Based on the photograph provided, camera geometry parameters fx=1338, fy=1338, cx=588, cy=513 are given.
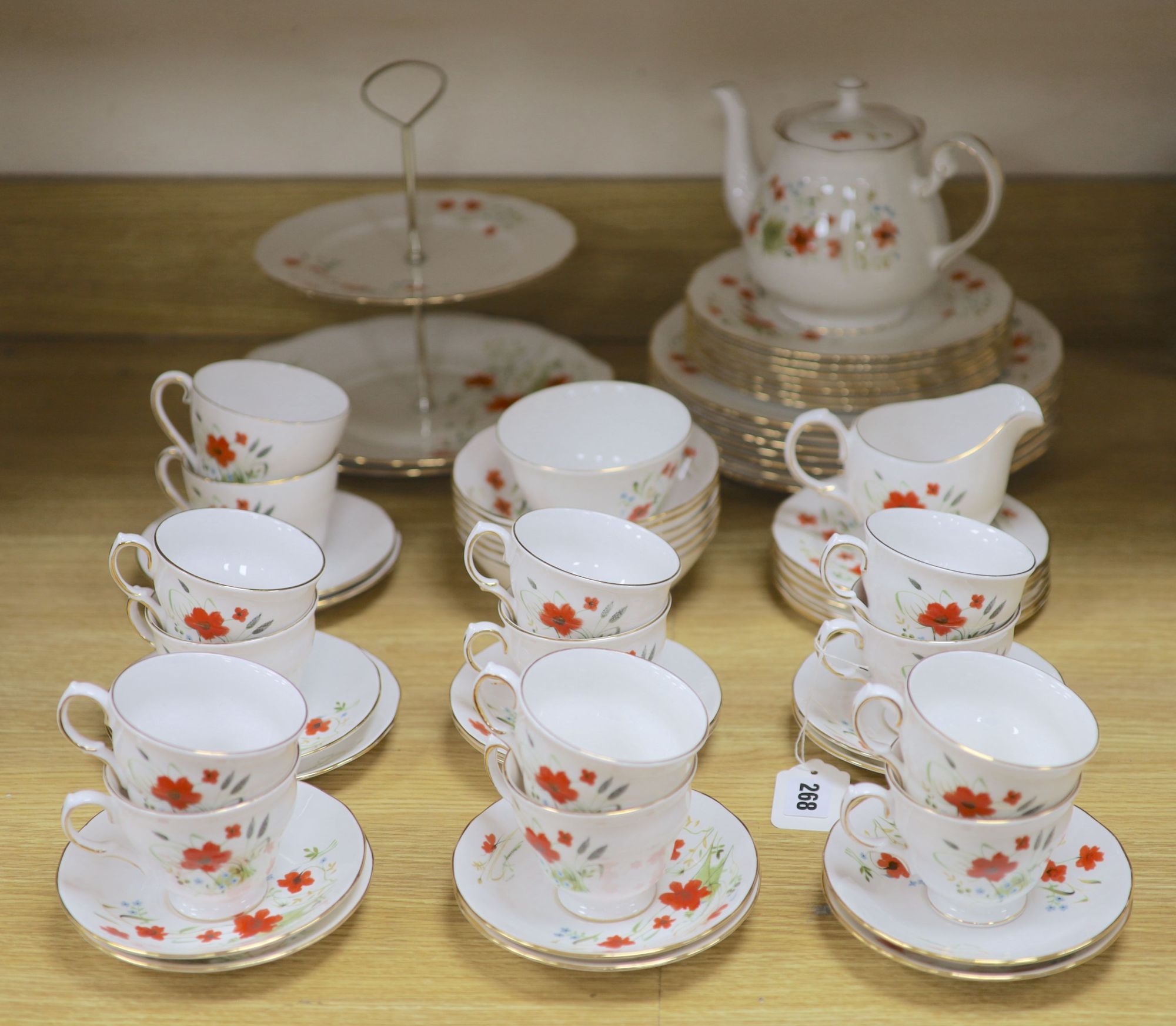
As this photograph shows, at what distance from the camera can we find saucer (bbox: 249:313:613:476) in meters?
1.21


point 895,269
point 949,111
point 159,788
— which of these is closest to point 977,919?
point 159,788

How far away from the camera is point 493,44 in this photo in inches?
52.1

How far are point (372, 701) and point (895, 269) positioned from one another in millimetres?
556

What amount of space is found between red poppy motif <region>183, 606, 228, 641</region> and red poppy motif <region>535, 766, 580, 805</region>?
264 mm

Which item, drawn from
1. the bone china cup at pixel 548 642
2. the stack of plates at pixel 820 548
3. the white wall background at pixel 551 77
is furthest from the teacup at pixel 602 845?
the white wall background at pixel 551 77

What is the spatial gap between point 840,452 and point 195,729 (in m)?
0.54

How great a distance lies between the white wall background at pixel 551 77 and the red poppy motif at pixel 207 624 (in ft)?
2.23

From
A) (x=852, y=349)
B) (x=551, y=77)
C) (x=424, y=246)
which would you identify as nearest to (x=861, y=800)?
(x=852, y=349)

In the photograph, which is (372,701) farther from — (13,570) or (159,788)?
(13,570)

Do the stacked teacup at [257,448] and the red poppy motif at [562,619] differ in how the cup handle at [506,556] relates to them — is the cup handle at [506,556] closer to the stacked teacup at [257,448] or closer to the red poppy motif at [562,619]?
the red poppy motif at [562,619]

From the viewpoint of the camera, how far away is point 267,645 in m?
0.85

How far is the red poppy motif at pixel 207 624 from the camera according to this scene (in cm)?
85

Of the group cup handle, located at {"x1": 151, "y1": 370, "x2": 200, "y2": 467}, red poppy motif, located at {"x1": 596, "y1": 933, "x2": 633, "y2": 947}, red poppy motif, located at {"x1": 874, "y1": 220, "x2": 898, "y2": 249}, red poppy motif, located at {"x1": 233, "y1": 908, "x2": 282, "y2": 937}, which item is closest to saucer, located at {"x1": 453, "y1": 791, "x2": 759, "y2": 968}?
red poppy motif, located at {"x1": 596, "y1": 933, "x2": 633, "y2": 947}

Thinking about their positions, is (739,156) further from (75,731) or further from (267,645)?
(75,731)
